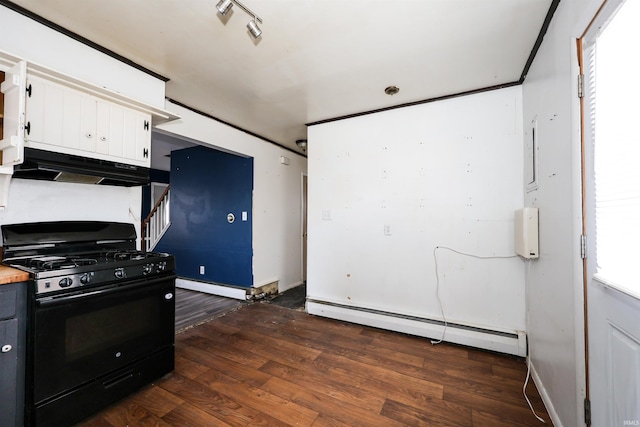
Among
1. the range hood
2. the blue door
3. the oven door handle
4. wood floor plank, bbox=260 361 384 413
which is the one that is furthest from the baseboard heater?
the range hood

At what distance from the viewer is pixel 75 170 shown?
1.64 m

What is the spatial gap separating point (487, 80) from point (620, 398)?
2.38m

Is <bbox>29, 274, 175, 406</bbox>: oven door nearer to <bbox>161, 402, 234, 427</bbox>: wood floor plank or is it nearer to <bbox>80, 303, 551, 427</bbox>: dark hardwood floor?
<bbox>80, 303, 551, 427</bbox>: dark hardwood floor

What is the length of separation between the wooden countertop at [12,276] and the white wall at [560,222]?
9.24 feet

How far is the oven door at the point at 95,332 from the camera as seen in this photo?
4.43 ft

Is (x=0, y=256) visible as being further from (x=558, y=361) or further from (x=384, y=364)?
(x=558, y=361)

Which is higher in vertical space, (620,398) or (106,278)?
(106,278)

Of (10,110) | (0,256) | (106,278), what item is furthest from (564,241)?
(0,256)

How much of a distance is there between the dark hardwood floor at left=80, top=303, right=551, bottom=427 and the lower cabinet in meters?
0.39

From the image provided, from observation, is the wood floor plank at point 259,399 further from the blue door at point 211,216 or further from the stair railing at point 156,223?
the stair railing at point 156,223

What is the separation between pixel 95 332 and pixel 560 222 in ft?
9.26

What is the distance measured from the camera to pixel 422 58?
6.69 feet

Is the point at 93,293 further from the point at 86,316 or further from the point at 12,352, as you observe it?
the point at 12,352

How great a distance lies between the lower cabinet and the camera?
1271mm
